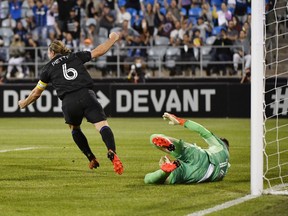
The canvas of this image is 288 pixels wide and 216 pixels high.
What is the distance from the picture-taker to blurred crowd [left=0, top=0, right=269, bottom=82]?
88.7 feet

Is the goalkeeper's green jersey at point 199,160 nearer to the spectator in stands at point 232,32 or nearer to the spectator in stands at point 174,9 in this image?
the spectator in stands at point 232,32

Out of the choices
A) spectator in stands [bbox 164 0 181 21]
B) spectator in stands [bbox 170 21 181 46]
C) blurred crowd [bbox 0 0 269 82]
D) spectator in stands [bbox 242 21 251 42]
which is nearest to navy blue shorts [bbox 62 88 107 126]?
blurred crowd [bbox 0 0 269 82]

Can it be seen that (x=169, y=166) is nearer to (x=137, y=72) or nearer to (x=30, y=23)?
(x=137, y=72)

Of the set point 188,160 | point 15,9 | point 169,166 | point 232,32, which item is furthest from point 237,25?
point 169,166

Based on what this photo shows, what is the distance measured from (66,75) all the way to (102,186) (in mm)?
1777

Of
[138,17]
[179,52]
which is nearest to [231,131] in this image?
[179,52]

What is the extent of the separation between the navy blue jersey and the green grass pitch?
1.18m

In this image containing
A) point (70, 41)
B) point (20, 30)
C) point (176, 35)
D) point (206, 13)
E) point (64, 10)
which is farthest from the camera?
point (20, 30)

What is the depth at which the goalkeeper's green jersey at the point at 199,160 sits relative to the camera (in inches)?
387

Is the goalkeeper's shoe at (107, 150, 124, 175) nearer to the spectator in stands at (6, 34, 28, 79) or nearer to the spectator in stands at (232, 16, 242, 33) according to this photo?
the spectator in stands at (232, 16, 242, 33)

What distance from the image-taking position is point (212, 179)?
34.1ft

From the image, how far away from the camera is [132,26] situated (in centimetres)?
2880

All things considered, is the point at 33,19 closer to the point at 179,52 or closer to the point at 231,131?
the point at 179,52

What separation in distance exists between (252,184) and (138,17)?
19.9 meters
